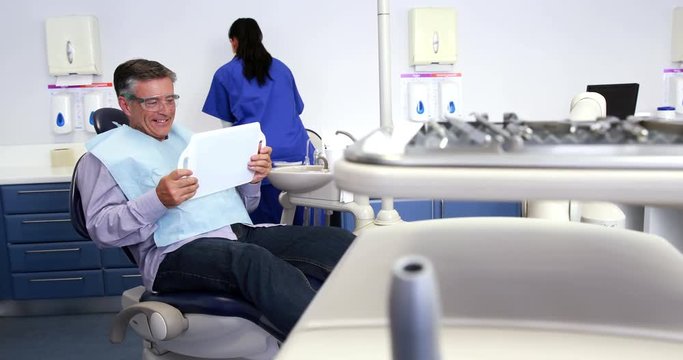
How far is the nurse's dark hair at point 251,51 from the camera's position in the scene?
301 cm

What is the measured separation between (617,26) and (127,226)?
3161 mm

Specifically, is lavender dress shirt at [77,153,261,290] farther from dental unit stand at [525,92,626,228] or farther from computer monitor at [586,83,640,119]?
computer monitor at [586,83,640,119]

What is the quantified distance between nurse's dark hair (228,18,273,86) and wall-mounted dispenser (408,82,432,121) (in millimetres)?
947

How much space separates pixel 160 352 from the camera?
1578mm

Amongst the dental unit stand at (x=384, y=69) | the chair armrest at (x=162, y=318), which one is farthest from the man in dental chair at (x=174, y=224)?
the dental unit stand at (x=384, y=69)

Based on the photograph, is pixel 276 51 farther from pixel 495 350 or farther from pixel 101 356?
pixel 495 350

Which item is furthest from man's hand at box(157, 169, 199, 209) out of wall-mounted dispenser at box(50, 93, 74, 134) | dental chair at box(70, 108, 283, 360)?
wall-mounted dispenser at box(50, 93, 74, 134)

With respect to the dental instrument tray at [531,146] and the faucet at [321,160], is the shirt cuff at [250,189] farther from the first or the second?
the dental instrument tray at [531,146]

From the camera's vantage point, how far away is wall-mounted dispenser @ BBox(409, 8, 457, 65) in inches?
137

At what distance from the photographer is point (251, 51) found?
9.98 ft

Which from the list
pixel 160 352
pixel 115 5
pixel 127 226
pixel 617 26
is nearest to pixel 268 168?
pixel 127 226

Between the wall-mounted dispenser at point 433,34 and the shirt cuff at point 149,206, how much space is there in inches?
87.4

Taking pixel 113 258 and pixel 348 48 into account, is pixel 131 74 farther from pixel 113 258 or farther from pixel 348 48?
pixel 348 48

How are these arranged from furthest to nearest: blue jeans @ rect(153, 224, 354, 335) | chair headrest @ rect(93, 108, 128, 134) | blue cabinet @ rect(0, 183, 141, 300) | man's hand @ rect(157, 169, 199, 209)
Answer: blue cabinet @ rect(0, 183, 141, 300) → chair headrest @ rect(93, 108, 128, 134) → man's hand @ rect(157, 169, 199, 209) → blue jeans @ rect(153, 224, 354, 335)
